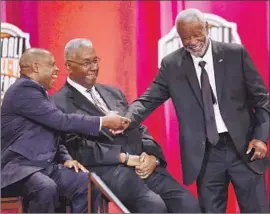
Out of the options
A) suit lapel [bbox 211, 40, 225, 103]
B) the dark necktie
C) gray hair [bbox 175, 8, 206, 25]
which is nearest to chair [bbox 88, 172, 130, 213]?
the dark necktie

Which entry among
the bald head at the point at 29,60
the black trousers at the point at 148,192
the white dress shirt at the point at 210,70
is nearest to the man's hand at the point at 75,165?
the black trousers at the point at 148,192

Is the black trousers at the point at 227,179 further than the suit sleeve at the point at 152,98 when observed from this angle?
No

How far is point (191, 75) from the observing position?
3.98m

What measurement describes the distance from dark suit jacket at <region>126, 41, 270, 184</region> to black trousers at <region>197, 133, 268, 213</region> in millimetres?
46

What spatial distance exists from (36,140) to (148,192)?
72 cm

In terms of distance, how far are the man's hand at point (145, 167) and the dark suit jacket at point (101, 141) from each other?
0.07 metres

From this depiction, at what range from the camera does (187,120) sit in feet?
13.1

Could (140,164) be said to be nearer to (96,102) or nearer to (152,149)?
(152,149)

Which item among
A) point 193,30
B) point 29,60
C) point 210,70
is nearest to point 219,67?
point 210,70

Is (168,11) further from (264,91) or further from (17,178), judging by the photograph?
(17,178)

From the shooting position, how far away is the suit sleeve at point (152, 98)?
13.4 ft

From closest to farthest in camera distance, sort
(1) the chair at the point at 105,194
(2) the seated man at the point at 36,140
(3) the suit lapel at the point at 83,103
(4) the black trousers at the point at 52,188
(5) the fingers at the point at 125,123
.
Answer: (1) the chair at the point at 105,194 → (4) the black trousers at the point at 52,188 → (2) the seated man at the point at 36,140 → (5) the fingers at the point at 125,123 → (3) the suit lapel at the point at 83,103

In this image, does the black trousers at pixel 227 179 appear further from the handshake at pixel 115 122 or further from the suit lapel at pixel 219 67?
the handshake at pixel 115 122

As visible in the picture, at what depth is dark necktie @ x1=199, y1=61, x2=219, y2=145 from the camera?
3.90 m
